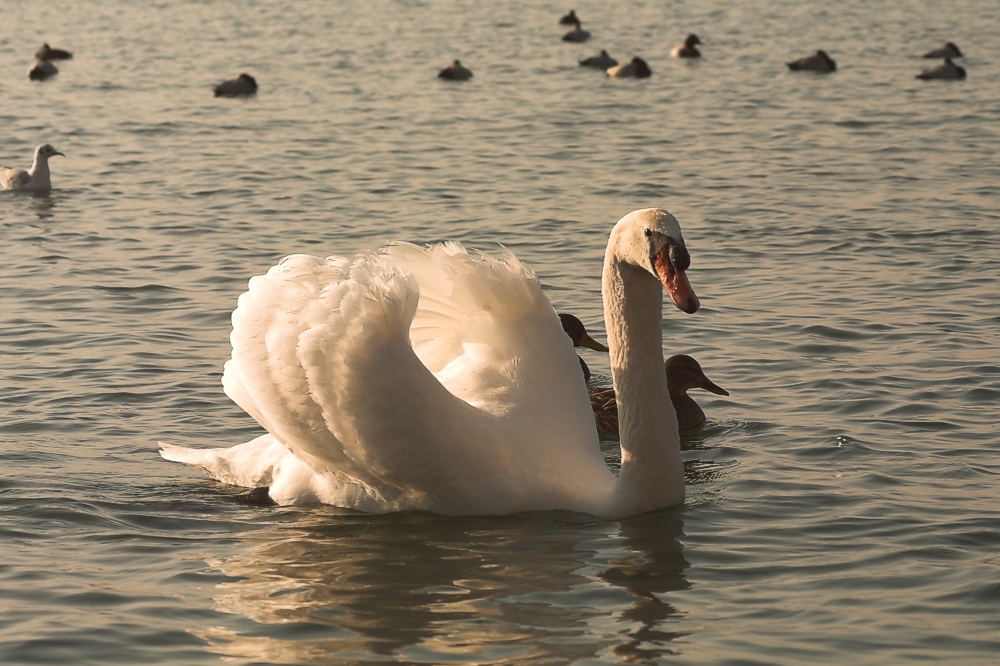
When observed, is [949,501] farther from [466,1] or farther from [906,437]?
[466,1]

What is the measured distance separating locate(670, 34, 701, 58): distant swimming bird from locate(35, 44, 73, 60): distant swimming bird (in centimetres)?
1199

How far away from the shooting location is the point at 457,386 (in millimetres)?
8023

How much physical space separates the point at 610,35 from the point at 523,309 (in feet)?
102

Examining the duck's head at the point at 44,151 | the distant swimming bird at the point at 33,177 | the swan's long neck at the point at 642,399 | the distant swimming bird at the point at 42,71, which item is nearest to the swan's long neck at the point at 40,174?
the distant swimming bird at the point at 33,177

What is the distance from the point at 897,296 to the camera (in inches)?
489

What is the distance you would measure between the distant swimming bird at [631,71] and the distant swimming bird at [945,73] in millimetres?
4898

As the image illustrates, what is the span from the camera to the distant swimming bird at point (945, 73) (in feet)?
89.0

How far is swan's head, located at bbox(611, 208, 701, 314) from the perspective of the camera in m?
7.05

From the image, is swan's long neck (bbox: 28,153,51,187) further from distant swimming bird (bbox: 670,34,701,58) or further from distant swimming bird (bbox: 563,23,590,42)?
distant swimming bird (bbox: 563,23,590,42)

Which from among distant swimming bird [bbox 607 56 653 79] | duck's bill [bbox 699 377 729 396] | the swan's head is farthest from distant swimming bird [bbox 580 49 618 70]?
the swan's head

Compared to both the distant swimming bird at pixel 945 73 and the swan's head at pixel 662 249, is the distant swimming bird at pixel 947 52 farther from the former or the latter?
the swan's head at pixel 662 249

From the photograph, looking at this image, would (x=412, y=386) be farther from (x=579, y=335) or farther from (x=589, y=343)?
(x=589, y=343)

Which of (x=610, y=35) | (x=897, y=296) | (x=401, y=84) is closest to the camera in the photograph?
(x=897, y=296)

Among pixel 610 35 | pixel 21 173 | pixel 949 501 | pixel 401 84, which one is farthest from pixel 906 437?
pixel 610 35
